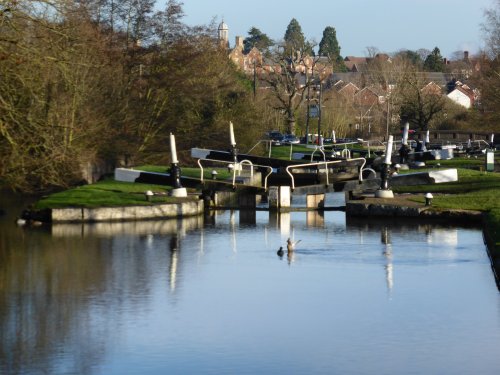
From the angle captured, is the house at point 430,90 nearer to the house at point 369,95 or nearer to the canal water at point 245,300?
the house at point 369,95

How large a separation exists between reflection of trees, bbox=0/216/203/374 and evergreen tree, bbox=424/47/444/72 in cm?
14740

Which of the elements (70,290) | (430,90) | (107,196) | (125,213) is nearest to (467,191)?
(107,196)

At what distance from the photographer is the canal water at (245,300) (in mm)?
16766

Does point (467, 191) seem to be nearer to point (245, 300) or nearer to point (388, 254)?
point (388, 254)

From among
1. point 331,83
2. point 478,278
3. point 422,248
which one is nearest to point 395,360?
point 478,278

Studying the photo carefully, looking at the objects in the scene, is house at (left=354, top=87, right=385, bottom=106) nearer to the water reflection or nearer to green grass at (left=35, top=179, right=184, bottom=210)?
green grass at (left=35, top=179, right=184, bottom=210)

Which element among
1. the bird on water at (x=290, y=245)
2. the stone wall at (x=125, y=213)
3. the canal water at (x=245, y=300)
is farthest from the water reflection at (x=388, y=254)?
the stone wall at (x=125, y=213)

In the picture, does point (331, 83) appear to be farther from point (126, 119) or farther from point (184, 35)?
point (126, 119)

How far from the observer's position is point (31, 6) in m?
26.8

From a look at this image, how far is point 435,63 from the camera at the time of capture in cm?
17700

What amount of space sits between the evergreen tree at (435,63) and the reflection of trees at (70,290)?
14740 centimetres

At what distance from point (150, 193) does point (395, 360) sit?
20.0 meters

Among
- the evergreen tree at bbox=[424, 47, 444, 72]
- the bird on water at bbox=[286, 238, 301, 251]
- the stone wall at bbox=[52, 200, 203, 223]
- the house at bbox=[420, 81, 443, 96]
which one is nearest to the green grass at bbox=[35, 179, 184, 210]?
the stone wall at bbox=[52, 200, 203, 223]

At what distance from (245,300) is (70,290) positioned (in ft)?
10.8
